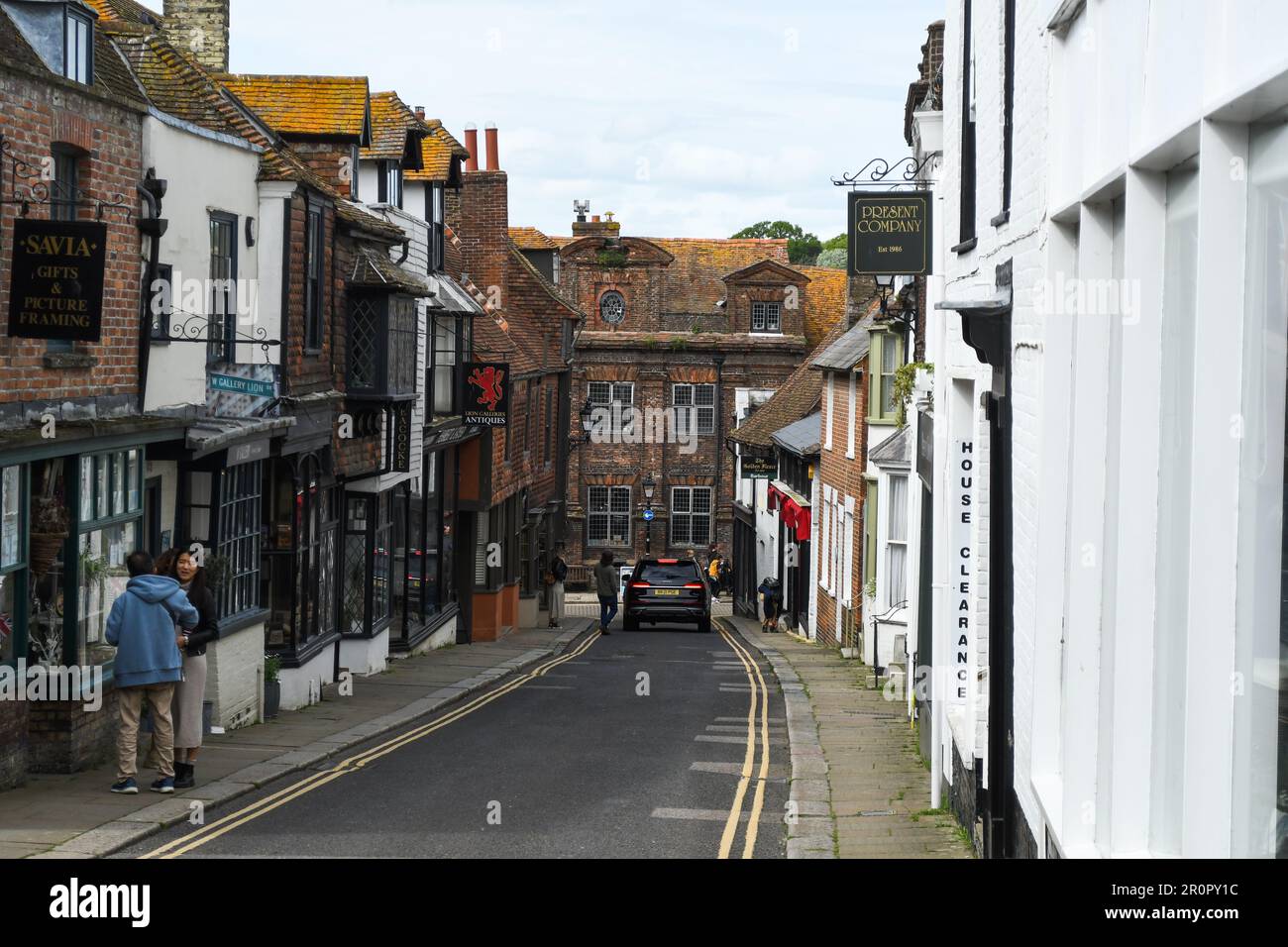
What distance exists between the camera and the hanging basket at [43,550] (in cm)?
1198

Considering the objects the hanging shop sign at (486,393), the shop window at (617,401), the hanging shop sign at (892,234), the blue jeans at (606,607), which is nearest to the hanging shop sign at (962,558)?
the hanging shop sign at (892,234)

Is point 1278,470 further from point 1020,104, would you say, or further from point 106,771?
point 106,771

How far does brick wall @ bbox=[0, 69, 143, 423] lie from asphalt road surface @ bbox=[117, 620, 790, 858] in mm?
3543

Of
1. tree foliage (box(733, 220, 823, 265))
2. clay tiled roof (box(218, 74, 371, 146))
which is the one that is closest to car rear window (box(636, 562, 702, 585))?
clay tiled roof (box(218, 74, 371, 146))

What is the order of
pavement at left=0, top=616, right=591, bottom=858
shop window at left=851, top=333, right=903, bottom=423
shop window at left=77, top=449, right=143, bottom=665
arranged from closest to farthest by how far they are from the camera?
pavement at left=0, top=616, right=591, bottom=858, shop window at left=77, top=449, right=143, bottom=665, shop window at left=851, top=333, right=903, bottom=423

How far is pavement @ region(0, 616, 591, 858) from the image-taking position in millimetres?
10266

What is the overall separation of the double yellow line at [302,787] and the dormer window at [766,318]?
38.6 m

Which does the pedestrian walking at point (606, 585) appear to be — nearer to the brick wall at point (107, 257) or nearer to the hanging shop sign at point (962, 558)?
the brick wall at point (107, 257)

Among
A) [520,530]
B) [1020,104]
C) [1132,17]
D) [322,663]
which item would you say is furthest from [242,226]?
[520,530]

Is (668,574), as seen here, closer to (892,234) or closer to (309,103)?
(309,103)

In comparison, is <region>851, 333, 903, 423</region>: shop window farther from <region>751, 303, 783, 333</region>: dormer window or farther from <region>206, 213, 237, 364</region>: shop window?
<region>751, 303, 783, 333</region>: dormer window
